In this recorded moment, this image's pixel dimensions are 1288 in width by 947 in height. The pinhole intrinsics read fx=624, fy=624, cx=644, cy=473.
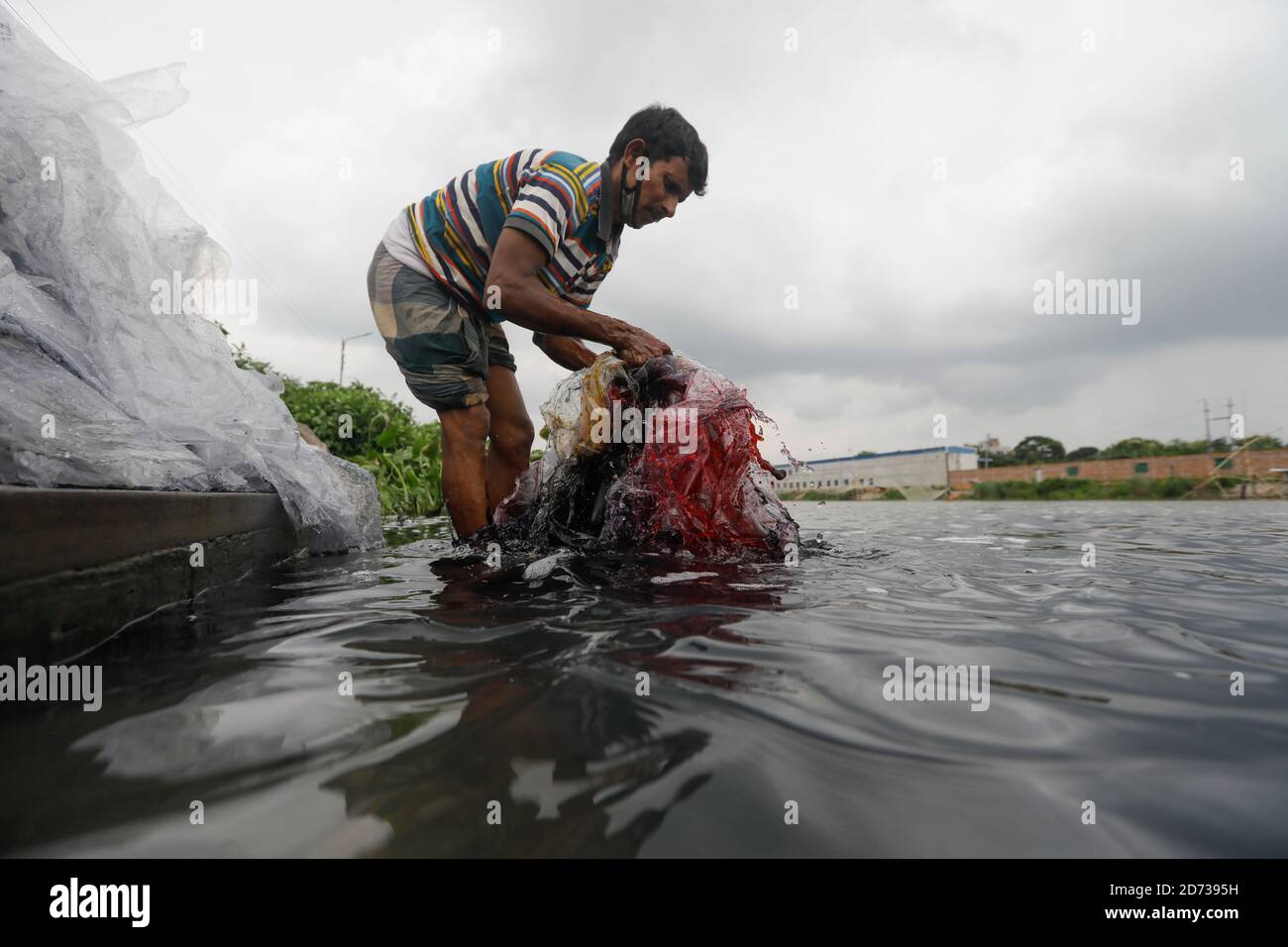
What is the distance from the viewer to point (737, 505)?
10.5ft

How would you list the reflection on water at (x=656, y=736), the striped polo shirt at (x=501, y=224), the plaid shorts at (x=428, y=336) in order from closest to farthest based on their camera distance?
the reflection on water at (x=656, y=736), the striped polo shirt at (x=501, y=224), the plaid shorts at (x=428, y=336)

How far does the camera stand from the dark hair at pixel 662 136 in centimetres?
299

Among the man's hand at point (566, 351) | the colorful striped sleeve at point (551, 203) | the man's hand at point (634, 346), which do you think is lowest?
the man's hand at point (634, 346)

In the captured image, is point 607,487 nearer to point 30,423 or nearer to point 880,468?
point 30,423

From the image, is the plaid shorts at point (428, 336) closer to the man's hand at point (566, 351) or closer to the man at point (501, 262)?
the man at point (501, 262)

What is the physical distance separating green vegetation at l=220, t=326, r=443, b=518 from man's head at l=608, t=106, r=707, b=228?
2435mm

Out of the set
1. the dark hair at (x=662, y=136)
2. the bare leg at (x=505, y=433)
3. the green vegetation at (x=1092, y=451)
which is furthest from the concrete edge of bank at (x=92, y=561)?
the green vegetation at (x=1092, y=451)

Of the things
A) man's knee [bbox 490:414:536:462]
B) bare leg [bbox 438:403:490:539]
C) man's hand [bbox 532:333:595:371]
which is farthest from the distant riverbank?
bare leg [bbox 438:403:490:539]

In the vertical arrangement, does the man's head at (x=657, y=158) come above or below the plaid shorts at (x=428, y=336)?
above

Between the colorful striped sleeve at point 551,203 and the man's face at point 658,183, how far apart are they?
27cm

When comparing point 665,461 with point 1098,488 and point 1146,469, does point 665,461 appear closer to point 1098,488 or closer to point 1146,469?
point 1098,488

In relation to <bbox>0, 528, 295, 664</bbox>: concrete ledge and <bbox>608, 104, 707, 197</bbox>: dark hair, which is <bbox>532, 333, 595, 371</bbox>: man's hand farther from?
<bbox>0, 528, 295, 664</bbox>: concrete ledge
